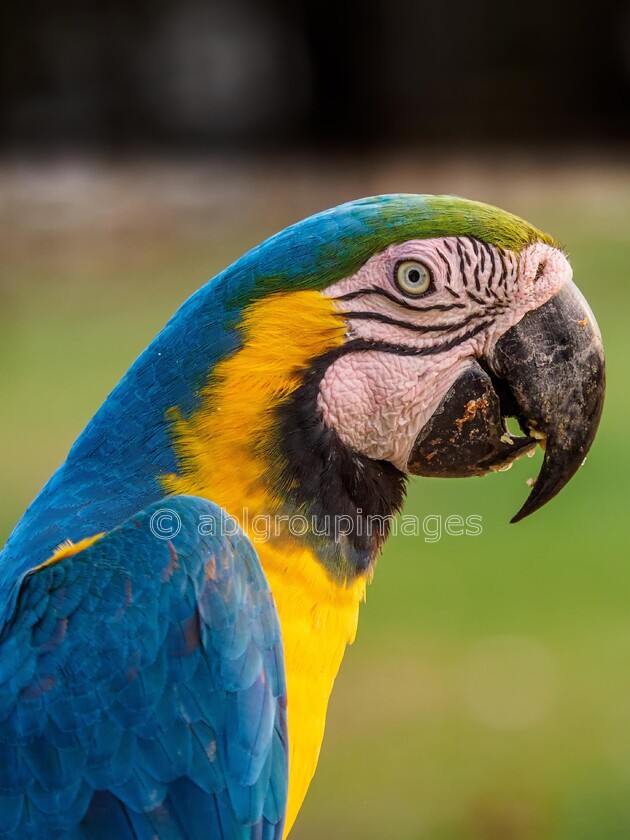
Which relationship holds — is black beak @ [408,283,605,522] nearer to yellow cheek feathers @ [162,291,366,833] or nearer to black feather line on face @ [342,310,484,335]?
black feather line on face @ [342,310,484,335]

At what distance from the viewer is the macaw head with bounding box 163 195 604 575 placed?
1.39 m

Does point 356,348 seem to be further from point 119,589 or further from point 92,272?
point 92,272

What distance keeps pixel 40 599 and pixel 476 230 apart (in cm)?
74

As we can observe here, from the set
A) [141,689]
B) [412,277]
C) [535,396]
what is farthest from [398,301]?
[141,689]

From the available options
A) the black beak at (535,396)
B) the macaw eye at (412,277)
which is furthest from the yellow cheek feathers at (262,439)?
the black beak at (535,396)

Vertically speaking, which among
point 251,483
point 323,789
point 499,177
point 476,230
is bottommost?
point 323,789

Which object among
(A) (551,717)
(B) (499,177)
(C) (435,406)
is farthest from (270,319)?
(B) (499,177)

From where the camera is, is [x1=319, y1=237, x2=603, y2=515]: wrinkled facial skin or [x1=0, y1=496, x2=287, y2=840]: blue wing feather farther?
[x1=319, y1=237, x2=603, y2=515]: wrinkled facial skin

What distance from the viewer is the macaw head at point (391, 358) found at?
1394 mm

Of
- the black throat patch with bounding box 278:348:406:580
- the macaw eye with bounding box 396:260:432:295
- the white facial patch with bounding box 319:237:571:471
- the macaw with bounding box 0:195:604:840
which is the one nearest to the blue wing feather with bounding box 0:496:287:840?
the macaw with bounding box 0:195:604:840

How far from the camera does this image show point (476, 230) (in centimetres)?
142

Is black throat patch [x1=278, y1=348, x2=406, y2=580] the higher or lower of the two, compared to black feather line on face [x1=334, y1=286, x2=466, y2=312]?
lower

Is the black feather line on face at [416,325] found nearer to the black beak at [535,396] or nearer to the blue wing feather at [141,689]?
the black beak at [535,396]

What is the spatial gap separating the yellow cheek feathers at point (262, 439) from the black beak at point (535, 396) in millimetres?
222
